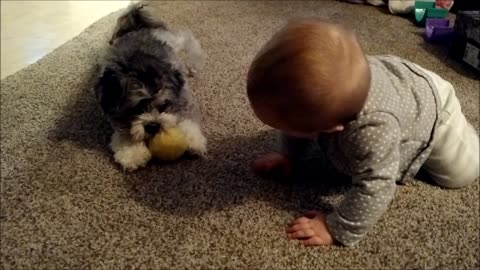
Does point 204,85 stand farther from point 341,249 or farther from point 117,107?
point 341,249

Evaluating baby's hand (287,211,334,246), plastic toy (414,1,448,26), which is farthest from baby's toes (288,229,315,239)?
plastic toy (414,1,448,26)

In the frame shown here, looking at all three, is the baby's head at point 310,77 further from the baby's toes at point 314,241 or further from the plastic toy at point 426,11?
the plastic toy at point 426,11

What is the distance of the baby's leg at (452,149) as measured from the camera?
2.85 ft

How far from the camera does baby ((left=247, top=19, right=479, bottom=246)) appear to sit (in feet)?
2.09

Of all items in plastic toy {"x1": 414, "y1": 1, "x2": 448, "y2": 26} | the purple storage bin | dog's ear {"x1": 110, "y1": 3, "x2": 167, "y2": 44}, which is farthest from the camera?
plastic toy {"x1": 414, "y1": 1, "x2": 448, "y2": 26}

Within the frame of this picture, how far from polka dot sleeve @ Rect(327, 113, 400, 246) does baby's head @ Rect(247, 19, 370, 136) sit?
60 mm

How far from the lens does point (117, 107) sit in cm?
101

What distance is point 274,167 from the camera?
0.94 meters

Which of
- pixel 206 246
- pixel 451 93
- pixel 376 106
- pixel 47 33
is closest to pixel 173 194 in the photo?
pixel 206 246

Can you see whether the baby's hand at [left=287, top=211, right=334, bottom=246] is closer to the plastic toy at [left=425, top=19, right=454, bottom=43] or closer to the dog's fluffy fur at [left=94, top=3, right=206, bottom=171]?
the dog's fluffy fur at [left=94, top=3, right=206, bottom=171]

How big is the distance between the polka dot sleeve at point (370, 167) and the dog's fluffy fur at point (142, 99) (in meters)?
0.37

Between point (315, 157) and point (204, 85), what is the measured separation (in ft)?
1.44

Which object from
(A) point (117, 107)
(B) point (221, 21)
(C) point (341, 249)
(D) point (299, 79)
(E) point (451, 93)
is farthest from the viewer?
(B) point (221, 21)

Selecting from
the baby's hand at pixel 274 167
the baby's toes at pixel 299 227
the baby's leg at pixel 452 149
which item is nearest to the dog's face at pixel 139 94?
the baby's hand at pixel 274 167
